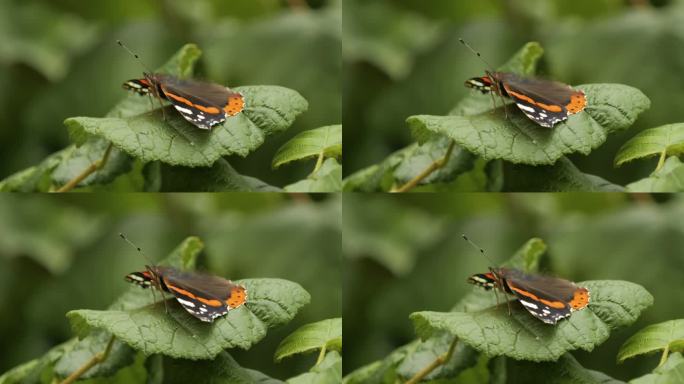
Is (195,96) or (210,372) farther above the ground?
(195,96)

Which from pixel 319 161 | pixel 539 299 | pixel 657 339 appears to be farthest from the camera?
pixel 319 161

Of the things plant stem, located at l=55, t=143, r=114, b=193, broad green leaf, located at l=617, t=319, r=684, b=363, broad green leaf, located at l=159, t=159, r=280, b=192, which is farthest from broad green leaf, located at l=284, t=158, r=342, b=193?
broad green leaf, located at l=617, t=319, r=684, b=363

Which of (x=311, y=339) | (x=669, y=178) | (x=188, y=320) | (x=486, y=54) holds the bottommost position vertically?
(x=311, y=339)

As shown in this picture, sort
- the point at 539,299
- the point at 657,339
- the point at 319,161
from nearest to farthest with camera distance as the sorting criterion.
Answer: the point at 539,299
the point at 657,339
the point at 319,161

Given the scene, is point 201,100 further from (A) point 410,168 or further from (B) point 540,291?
(B) point 540,291

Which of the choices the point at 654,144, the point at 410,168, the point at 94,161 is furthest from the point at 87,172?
the point at 654,144

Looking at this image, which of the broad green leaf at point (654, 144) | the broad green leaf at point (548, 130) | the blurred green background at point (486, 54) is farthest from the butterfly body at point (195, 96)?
the broad green leaf at point (654, 144)

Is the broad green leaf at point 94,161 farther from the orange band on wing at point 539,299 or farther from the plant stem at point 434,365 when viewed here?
the orange band on wing at point 539,299
